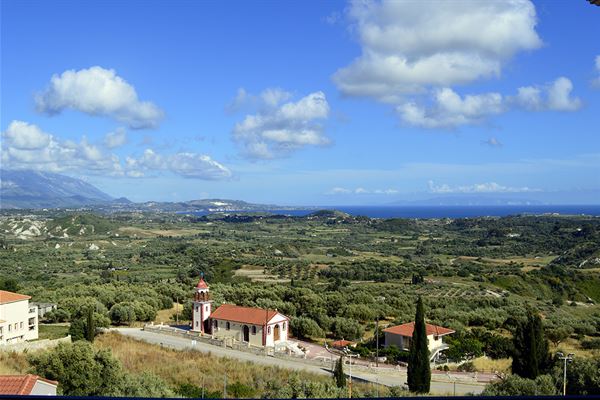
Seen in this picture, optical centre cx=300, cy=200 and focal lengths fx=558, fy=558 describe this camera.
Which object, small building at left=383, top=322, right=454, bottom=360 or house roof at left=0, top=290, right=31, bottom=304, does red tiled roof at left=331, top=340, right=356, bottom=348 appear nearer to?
small building at left=383, top=322, right=454, bottom=360

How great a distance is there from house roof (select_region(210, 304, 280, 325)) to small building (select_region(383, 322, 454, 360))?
6.27 meters

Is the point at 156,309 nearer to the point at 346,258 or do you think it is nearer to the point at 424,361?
the point at 424,361

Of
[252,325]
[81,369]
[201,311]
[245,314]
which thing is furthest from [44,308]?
[81,369]

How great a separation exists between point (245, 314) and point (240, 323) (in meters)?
0.58

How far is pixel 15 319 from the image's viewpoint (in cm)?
2859

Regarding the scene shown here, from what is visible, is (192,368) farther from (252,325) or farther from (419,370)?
(419,370)

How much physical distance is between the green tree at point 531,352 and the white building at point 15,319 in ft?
77.8

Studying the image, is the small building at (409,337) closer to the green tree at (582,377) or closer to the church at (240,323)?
the church at (240,323)

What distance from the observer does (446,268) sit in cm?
7200

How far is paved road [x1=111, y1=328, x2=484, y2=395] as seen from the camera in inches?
858

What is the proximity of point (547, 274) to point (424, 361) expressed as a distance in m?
47.9

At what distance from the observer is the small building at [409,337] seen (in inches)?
1090

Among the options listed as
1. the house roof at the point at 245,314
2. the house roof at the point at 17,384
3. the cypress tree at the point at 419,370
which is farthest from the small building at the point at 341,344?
the house roof at the point at 17,384

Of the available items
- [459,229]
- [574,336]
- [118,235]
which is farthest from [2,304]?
[459,229]
